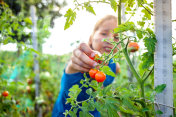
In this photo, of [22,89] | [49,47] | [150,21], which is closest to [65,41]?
[49,47]

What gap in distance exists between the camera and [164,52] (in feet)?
2.29

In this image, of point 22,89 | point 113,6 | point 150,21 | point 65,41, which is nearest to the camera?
point 113,6

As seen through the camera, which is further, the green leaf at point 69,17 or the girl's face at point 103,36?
the girl's face at point 103,36

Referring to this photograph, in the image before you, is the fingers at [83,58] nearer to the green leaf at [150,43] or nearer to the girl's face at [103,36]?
the green leaf at [150,43]

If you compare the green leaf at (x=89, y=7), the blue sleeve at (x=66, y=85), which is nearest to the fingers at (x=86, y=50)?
the green leaf at (x=89, y=7)

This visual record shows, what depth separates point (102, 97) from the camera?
674mm

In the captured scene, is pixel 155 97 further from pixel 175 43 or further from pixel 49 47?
pixel 49 47

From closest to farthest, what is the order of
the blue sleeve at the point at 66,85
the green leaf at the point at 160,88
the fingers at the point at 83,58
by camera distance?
the green leaf at the point at 160,88, the fingers at the point at 83,58, the blue sleeve at the point at 66,85

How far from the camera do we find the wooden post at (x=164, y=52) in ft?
2.27

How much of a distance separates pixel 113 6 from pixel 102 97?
37 cm

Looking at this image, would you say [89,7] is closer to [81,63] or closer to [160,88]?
[81,63]

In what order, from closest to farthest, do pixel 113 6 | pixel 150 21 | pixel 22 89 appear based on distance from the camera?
pixel 113 6, pixel 150 21, pixel 22 89

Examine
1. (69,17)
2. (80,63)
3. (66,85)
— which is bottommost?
(66,85)

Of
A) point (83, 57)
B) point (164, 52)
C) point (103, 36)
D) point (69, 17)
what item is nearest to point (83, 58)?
point (83, 57)
